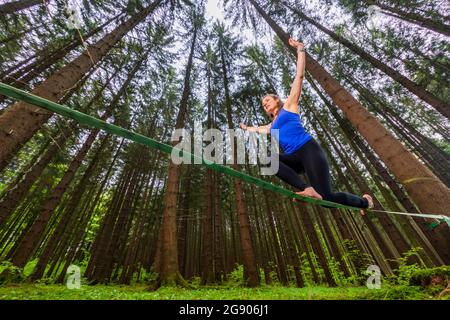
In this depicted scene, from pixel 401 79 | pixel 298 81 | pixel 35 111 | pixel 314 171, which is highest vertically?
pixel 401 79

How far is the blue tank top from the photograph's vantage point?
297cm

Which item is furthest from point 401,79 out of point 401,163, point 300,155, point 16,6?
point 16,6

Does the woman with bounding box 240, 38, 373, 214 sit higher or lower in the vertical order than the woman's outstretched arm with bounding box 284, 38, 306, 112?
lower

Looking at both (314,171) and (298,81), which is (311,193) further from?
(298,81)

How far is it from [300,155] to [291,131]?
0.33 meters

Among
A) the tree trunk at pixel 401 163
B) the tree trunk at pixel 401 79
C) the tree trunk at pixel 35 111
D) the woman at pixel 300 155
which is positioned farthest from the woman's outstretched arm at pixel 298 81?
the tree trunk at pixel 401 79

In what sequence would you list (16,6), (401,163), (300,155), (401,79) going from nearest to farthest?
(300,155) → (401,163) → (16,6) → (401,79)

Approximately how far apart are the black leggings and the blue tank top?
0.08 m

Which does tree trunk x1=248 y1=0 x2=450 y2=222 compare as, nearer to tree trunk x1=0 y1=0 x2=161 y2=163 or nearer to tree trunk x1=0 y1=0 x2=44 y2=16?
tree trunk x1=0 y1=0 x2=161 y2=163

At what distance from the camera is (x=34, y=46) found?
874 cm

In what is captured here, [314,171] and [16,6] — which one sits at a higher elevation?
[16,6]

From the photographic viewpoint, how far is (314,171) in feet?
9.12

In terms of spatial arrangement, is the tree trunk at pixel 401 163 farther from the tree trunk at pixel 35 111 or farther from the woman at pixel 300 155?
the tree trunk at pixel 35 111

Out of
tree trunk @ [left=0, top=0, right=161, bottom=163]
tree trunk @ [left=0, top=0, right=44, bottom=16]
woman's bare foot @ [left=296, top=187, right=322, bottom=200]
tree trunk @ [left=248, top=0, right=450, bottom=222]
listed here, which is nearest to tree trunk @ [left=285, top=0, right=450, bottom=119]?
tree trunk @ [left=248, top=0, right=450, bottom=222]
